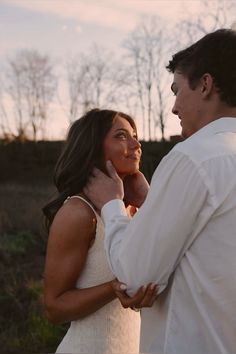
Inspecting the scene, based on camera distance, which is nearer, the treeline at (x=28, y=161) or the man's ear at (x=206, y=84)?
the man's ear at (x=206, y=84)

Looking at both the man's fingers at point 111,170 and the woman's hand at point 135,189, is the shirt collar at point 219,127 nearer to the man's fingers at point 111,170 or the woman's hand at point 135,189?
the man's fingers at point 111,170

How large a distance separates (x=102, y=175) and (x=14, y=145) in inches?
736

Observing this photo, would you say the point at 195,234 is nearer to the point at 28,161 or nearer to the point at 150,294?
the point at 150,294

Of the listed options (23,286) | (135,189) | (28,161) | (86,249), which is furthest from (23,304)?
(28,161)

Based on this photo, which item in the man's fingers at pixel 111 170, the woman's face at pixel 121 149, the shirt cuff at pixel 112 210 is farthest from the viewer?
the woman's face at pixel 121 149

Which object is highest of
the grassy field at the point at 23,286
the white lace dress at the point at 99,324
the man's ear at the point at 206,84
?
the man's ear at the point at 206,84

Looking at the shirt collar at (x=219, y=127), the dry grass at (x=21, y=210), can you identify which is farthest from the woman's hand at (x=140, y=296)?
the dry grass at (x=21, y=210)

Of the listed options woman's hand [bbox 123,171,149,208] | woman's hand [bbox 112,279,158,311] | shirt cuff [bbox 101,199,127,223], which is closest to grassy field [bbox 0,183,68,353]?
woman's hand [bbox 123,171,149,208]

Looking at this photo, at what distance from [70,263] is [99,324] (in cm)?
31

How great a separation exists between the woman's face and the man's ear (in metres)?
0.82

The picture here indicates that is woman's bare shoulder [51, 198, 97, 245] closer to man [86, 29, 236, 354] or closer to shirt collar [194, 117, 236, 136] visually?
man [86, 29, 236, 354]

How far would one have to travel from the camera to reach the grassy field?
659 cm

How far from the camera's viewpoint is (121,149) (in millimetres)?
2771

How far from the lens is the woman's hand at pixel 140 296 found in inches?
73.7
